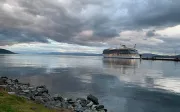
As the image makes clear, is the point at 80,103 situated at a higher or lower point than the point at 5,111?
lower

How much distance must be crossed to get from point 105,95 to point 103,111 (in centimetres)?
1124

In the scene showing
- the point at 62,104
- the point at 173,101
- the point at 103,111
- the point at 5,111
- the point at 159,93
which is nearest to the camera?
the point at 5,111

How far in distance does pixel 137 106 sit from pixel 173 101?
7522 mm

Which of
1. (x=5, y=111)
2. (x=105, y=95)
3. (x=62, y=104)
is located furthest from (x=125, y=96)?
(x=5, y=111)

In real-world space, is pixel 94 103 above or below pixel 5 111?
below

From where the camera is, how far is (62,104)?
86.3ft

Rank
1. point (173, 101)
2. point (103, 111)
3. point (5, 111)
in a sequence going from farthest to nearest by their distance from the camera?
point (173, 101) < point (103, 111) < point (5, 111)

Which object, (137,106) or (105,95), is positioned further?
(105,95)

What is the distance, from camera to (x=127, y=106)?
28219 mm

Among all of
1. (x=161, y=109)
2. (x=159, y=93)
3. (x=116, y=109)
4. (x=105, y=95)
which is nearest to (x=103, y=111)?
(x=116, y=109)

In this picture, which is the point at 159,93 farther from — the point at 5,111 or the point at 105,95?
the point at 5,111

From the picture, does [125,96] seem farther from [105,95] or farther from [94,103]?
[94,103]

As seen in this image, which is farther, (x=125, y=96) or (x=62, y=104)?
(x=125, y=96)

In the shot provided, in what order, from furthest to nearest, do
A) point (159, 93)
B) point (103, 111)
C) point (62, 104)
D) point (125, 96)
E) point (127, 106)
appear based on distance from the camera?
point (159, 93), point (125, 96), point (127, 106), point (62, 104), point (103, 111)
